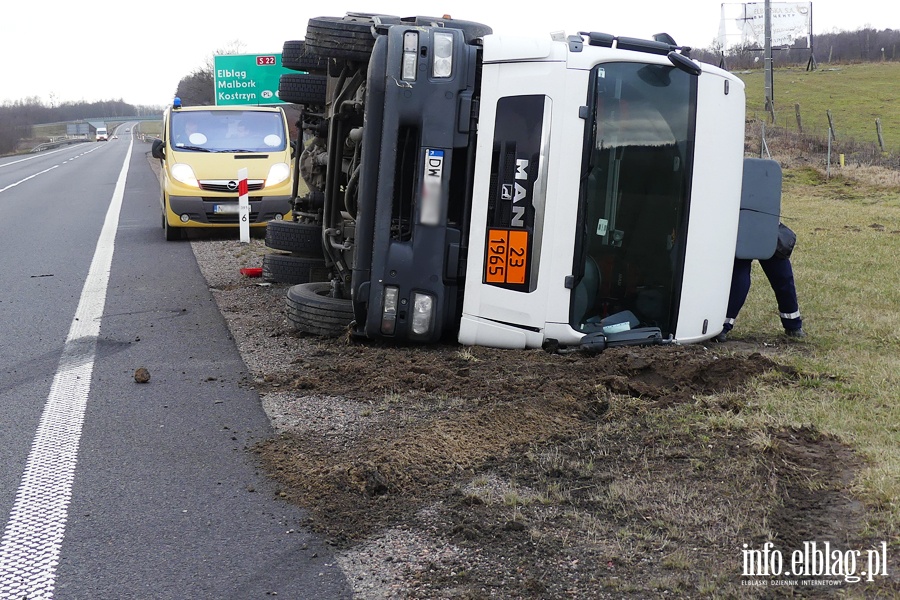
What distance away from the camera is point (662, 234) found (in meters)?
5.93

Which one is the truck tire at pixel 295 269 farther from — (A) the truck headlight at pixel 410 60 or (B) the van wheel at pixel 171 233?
(B) the van wheel at pixel 171 233

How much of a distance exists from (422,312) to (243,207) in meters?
8.00

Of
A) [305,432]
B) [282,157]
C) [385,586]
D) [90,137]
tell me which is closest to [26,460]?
[305,432]

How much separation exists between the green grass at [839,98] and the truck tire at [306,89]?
27.4m

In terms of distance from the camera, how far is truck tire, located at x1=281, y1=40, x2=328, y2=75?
28.0ft

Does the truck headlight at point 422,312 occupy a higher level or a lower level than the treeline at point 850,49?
lower

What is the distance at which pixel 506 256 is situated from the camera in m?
5.99

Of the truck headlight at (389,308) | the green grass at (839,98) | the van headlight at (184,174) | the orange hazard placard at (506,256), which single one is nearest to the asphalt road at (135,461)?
the truck headlight at (389,308)

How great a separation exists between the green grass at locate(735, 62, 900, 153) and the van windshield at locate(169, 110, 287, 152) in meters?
23.8

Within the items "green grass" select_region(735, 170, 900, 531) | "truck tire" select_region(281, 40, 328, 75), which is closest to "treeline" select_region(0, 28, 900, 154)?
"green grass" select_region(735, 170, 900, 531)

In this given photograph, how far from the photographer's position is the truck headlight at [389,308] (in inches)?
242

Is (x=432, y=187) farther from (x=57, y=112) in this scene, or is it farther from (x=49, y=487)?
(x=57, y=112)

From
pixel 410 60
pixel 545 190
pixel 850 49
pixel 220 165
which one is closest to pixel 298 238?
pixel 410 60

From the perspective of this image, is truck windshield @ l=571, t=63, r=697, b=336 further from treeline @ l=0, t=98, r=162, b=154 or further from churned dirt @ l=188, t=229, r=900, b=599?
treeline @ l=0, t=98, r=162, b=154
